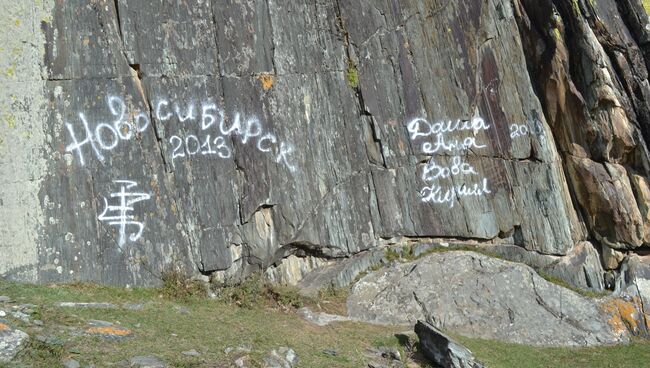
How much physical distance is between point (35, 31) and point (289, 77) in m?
4.23

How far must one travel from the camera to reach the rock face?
386 inches

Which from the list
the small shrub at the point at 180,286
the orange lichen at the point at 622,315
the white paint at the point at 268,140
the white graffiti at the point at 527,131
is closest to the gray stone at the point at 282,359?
the small shrub at the point at 180,286

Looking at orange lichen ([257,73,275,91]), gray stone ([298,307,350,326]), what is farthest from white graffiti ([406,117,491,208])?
gray stone ([298,307,350,326])

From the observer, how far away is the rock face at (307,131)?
980 cm

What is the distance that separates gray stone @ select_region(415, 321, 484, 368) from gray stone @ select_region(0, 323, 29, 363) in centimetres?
499

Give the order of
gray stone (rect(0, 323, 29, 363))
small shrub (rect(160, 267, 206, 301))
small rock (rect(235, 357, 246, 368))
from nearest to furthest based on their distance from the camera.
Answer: gray stone (rect(0, 323, 29, 363)) < small rock (rect(235, 357, 246, 368)) < small shrub (rect(160, 267, 206, 301))

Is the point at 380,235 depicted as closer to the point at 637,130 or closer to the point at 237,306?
the point at 237,306

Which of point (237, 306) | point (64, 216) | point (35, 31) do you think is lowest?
point (237, 306)

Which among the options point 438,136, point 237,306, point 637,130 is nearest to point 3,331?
point 237,306

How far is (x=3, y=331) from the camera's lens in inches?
271

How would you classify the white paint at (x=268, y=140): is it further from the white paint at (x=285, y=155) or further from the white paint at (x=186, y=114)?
the white paint at (x=186, y=114)

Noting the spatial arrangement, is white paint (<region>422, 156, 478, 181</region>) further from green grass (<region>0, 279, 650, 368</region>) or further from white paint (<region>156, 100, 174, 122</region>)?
white paint (<region>156, 100, 174, 122</region>)

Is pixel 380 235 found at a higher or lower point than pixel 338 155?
lower

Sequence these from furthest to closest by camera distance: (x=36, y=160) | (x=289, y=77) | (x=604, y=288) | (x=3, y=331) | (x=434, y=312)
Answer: (x=604, y=288)
(x=289, y=77)
(x=434, y=312)
(x=36, y=160)
(x=3, y=331)
